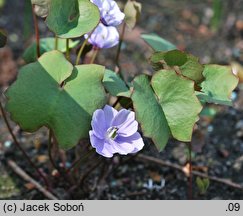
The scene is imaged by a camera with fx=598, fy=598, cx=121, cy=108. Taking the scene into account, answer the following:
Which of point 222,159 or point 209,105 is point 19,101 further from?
point 209,105

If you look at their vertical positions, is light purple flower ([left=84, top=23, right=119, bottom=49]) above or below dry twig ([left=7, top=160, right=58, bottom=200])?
above

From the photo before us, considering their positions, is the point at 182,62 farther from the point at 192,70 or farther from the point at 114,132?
the point at 114,132

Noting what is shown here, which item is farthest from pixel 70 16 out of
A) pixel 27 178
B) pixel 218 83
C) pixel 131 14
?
pixel 27 178

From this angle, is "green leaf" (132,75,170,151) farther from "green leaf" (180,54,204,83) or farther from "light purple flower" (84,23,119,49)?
"light purple flower" (84,23,119,49)

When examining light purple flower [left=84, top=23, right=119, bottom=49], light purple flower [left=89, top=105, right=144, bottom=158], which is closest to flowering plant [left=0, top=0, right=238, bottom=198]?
light purple flower [left=89, top=105, right=144, bottom=158]

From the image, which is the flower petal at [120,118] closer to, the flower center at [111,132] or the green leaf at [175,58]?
the flower center at [111,132]
